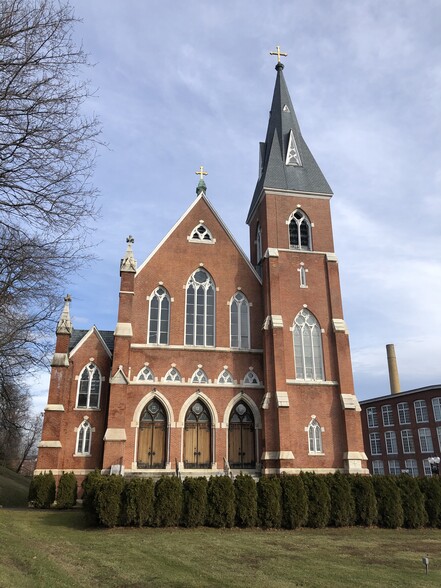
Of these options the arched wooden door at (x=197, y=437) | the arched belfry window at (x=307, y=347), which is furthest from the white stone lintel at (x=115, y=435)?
the arched belfry window at (x=307, y=347)

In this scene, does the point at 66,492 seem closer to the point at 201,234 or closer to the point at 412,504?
the point at 412,504

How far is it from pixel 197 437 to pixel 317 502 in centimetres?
808

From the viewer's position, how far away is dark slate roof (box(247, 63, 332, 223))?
29172 millimetres

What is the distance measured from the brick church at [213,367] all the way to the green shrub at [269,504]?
521cm

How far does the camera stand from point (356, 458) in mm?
22984

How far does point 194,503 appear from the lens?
15945mm

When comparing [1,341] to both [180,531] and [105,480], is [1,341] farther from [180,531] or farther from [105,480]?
[180,531]

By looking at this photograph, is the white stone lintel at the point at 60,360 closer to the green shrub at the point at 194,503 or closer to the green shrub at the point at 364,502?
the green shrub at the point at 194,503

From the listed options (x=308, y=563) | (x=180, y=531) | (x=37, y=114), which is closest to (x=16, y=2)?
(x=37, y=114)

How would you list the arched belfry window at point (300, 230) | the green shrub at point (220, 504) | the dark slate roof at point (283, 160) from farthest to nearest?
the dark slate roof at point (283, 160) < the arched belfry window at point (300, 230) < the green shrub at point (220, 504)

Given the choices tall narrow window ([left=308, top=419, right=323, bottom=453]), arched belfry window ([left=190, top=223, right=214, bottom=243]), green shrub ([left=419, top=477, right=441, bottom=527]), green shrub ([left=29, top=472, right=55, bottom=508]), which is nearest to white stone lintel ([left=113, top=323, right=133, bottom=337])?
arched belfry window ([left=190, top=223, right=214, bottom=243])

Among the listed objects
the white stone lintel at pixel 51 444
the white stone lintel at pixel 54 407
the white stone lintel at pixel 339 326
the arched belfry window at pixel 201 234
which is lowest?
the white stone lintel at pixel 51 444

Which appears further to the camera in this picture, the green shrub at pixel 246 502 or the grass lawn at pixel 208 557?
the green shrub at pixel 246 502

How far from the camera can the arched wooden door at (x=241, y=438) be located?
23703 mm
